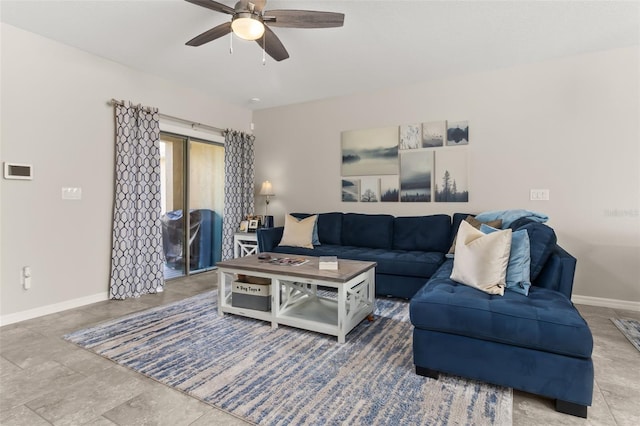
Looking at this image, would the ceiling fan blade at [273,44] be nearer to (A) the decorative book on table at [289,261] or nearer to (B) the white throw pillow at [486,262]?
(A) the decorative book on table at [289,261]

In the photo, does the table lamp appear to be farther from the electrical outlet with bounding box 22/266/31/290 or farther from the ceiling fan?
the ceiling fan

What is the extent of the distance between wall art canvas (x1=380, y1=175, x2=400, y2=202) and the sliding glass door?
2.44 metres

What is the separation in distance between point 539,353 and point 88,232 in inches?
158

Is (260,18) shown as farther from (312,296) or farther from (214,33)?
(312,296)

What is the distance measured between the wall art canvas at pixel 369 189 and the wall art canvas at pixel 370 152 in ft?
0.32

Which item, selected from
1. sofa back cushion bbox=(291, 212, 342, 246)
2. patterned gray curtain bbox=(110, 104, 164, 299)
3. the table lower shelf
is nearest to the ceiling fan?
patterned gray curtain bbox=(110, 104, 164, 299)

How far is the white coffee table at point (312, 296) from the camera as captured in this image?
8.02 feet

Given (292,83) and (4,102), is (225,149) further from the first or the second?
(4,102)

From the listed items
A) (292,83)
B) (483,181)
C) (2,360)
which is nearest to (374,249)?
(483,181)

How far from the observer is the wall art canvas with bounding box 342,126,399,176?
14.2ft

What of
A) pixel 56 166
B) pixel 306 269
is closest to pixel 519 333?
pixel 306 269

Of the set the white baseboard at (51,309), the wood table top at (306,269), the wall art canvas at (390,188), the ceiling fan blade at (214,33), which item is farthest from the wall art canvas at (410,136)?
the white baseboard at (51,309)

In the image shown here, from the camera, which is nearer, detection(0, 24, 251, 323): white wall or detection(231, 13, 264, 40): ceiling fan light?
detection(231, 13, 264, 40): ceiling fan light

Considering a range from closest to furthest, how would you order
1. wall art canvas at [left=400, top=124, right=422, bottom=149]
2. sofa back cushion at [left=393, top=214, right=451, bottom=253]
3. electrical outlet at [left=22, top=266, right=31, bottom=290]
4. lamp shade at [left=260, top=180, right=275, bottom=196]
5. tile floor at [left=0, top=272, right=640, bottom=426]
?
tile floor at [left=0, top=272, right=640, bottom=426] < electrical outlet at [left=22, top=266, right=31, bottom=290] < sofa back cushion at [left=393, top=214, right=451, bottom=253] < wall art canvas at [left=400, top=124, right=422, bottom=149] < lamp shade at [left=260, top=180, right=275, bottom=196]
